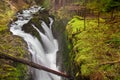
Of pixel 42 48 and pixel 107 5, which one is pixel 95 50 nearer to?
pixel 42 48

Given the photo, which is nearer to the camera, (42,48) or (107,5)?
(42,48)

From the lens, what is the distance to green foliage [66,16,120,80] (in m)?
9.20

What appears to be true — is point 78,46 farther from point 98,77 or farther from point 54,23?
point 54,23

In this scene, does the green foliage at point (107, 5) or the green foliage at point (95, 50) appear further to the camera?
the green foliage at point (107, 5)

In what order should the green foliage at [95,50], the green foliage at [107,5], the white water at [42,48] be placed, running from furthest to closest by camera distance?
the green foliage at [107,5]
the white water at [42,48]
the green foliage at [95,50]

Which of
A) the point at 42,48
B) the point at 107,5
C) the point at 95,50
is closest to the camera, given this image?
the point at 95,50

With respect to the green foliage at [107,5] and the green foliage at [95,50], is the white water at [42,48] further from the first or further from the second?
the green foliage at [107,5]

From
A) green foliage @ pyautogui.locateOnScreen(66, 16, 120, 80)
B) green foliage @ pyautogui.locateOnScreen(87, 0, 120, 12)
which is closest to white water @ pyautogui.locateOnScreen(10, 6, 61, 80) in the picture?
green foliage @ pyautogui.locateOnScreen(66, 16, 120, 80)

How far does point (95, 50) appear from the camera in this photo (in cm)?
1084

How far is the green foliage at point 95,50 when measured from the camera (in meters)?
9.20

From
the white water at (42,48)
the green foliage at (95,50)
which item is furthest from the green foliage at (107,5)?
the white water at (42,48)

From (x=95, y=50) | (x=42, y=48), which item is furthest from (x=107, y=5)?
(x=95, y=50)

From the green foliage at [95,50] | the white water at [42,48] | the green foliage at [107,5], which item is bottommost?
the white water at [42,48]

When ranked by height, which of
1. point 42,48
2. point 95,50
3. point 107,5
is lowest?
point 42,48
